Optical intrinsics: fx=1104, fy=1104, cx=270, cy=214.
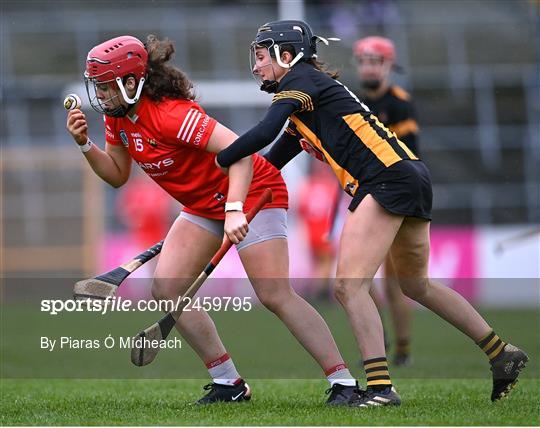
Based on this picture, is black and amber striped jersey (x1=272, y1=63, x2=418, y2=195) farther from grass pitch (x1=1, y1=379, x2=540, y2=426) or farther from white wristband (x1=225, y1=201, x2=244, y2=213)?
grass pitch (x1=1, y1=379, x2=540, y2=426)

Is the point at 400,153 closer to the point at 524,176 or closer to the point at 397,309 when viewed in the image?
the point at 397,309

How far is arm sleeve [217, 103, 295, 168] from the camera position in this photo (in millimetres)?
5020

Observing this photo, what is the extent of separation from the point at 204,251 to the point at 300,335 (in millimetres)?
647

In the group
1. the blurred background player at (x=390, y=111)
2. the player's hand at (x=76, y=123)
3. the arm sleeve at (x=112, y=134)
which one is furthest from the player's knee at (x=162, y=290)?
the blurred background player at (x=390, y=111)

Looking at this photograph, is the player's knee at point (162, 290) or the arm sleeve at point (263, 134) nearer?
the arm sleeve at point (263, 134)

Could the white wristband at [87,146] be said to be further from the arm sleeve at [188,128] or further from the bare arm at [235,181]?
the bare arm at [235,181]

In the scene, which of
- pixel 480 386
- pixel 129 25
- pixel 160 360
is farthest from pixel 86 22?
pixel 480 386

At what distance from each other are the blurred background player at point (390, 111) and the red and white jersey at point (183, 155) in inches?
103

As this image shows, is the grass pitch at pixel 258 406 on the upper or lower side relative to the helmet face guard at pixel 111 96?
lower

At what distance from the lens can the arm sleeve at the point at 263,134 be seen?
5.02 meters

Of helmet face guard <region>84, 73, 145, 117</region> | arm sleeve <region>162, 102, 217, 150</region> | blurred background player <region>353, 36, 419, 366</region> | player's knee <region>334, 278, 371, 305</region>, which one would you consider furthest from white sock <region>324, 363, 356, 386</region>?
blurred background player <region>353, 36, 419, 366</region>

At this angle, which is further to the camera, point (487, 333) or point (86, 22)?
point (86, 22)

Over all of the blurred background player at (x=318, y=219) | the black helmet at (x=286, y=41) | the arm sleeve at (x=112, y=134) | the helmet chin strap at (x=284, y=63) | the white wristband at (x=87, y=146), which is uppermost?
the black helmet at (x=286, y=41)

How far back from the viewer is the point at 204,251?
5.53 meters
